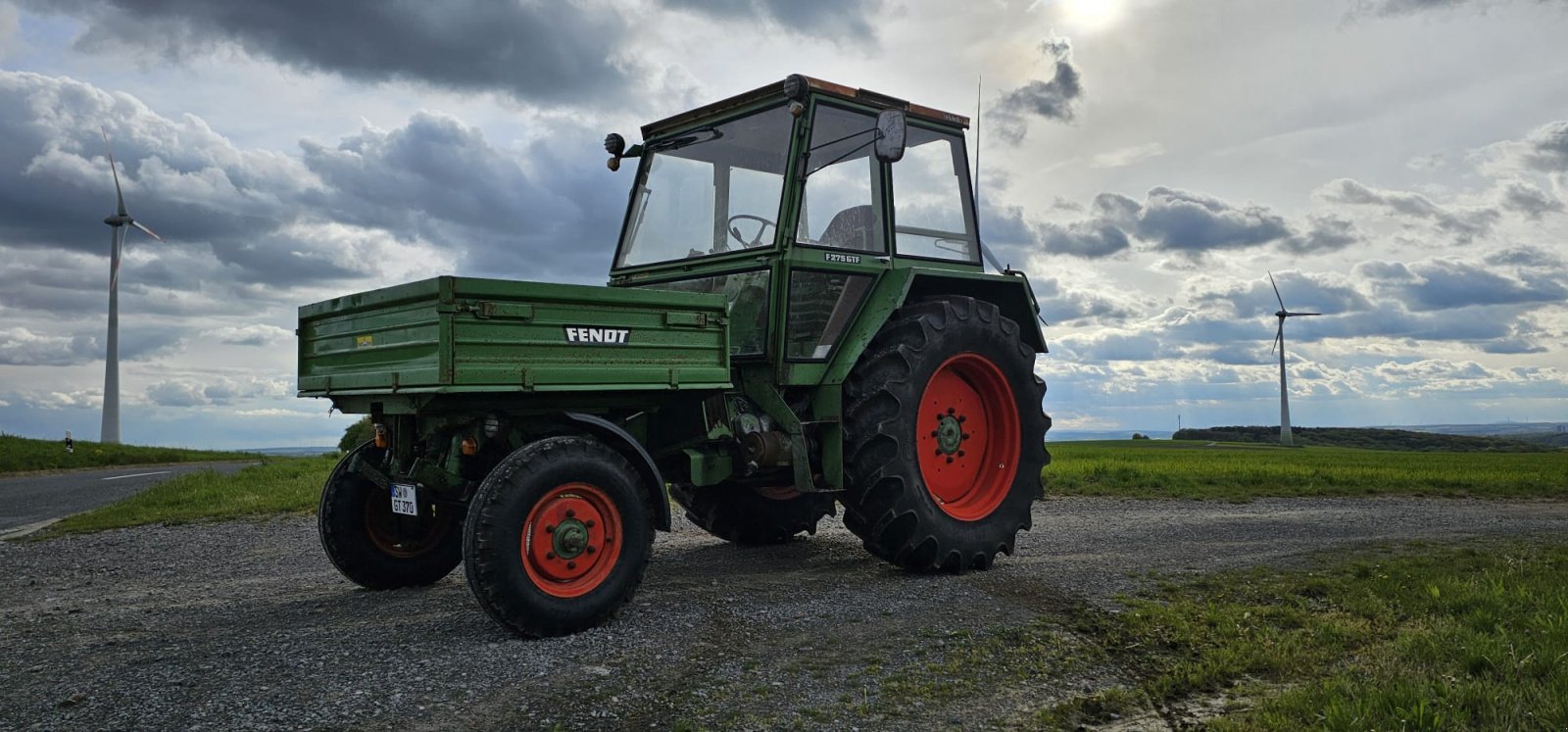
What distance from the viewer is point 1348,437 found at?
69938 mm

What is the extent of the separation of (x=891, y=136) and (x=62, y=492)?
16434 mm

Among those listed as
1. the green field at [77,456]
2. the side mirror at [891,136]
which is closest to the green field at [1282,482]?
the side mirror at [891,136]

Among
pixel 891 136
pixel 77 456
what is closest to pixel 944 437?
pixel 891 136

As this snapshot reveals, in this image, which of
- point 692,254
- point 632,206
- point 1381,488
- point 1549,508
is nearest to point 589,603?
point 692,254

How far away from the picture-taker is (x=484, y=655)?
5.03 metres

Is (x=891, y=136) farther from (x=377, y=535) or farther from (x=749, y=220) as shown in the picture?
(x=377, y=535)

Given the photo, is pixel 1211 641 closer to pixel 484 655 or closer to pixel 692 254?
pixel 484 655

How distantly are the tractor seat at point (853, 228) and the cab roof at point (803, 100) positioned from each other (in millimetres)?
777

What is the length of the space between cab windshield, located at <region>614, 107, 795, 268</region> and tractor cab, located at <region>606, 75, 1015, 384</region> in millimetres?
10

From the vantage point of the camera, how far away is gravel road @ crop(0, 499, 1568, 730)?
425cm

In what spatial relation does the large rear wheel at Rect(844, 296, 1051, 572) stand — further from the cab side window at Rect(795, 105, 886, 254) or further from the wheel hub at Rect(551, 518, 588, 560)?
the wheel hub at Rect(551, 518, 588, 560)

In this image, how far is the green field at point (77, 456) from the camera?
79.6 feet

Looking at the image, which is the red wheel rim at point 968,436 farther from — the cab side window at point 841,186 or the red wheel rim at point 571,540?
the red wheel rim at point 571,540

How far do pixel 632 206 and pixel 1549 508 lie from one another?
39.0 feet
